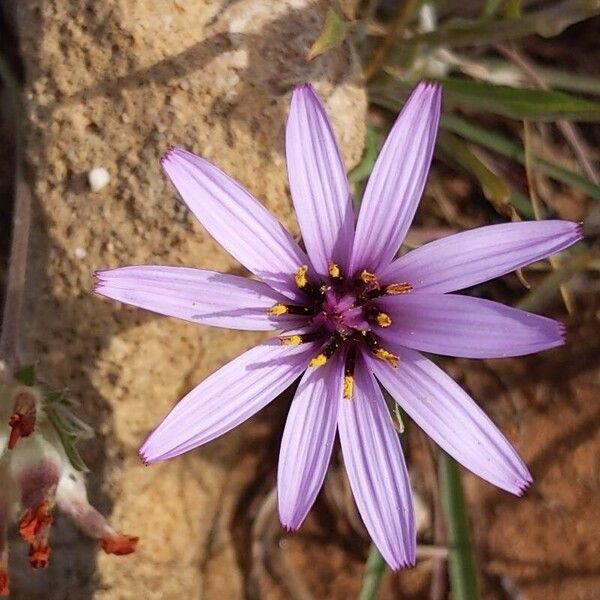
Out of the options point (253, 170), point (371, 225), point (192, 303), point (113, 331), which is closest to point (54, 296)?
point (113, 331)

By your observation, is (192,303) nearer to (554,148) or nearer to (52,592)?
(52,592)

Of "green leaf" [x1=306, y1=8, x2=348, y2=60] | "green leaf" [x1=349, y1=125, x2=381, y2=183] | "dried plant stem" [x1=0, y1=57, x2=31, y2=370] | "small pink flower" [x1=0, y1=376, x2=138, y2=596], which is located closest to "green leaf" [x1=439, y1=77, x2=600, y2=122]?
"green leaf" [x1=349, y1=125, x2=381, y2=183]

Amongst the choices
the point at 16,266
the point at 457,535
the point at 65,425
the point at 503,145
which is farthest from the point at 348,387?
the point at 503,145

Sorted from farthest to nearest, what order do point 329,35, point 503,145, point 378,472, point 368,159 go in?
point 503,145
point 368,159
point 329,35
point 378,472

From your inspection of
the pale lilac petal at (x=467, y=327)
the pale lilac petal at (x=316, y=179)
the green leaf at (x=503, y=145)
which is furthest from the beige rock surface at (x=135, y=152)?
the pale lilac petal at (x=467, y=327)

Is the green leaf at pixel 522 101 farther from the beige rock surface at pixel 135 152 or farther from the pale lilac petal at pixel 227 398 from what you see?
the pale lilac petal at pixel 227 398

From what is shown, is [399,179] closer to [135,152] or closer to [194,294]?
[194,294]

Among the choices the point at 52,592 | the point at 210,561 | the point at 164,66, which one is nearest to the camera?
the point at 164,66
